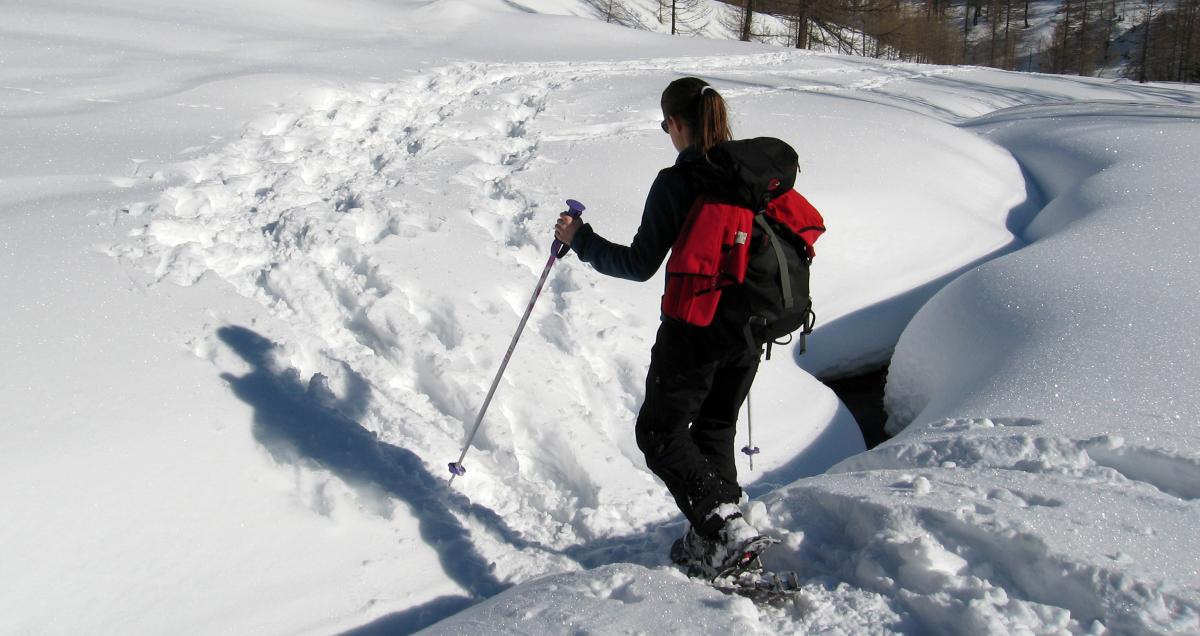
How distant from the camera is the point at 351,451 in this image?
326cm

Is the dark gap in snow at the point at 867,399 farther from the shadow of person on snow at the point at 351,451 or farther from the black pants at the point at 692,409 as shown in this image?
the shadow of person on snow at the point at 351,451

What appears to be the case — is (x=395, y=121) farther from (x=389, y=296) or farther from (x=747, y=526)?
(x=747, y=526)

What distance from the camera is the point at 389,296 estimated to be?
13.1ft

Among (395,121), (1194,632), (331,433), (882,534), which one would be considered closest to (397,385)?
(331,433)

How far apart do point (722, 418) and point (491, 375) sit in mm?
1369

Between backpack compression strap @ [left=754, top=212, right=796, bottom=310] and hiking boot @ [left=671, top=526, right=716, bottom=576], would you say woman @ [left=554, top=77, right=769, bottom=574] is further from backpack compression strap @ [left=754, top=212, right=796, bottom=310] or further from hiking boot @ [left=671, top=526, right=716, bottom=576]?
backpack compression strap @ [left=754, top=212, right=796, bottom=310]

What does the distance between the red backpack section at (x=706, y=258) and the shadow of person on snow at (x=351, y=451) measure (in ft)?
4.25

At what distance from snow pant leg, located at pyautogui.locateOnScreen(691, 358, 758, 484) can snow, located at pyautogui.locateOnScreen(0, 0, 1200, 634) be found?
19 centimetres

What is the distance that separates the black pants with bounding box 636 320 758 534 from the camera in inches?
97.7

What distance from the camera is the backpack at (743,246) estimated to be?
2252 millimetres

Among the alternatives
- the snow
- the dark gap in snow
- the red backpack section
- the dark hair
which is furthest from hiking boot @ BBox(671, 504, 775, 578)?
the dark gap in snow

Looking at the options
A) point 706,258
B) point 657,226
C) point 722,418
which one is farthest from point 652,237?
point 722,418

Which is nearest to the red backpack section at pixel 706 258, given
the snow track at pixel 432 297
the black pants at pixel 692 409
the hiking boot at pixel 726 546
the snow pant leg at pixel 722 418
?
the black pants at pixel 692 409

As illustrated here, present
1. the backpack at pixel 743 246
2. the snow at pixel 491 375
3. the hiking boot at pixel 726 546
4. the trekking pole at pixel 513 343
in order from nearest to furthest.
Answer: the backpack at pixel 743 246 < the snow at pixel 491 375 < the hiking boot at pixel 726 546 < the trekking pole at pixel 513 343
